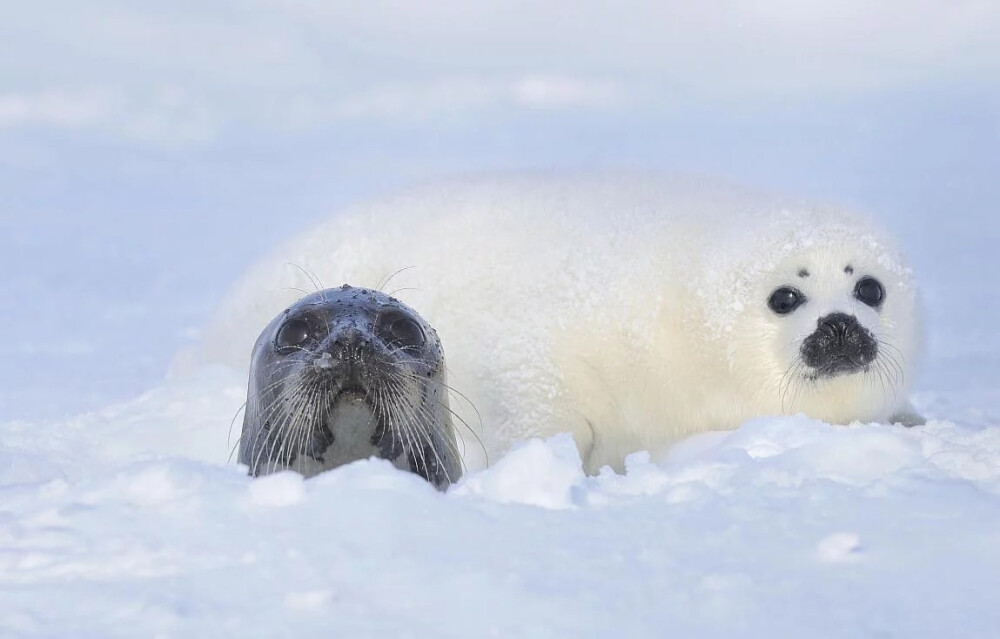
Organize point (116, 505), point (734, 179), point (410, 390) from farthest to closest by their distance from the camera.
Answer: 1. point (734, 179)
2. point (410, 390)
3. point (116, 505)

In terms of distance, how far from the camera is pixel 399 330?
3.48 m

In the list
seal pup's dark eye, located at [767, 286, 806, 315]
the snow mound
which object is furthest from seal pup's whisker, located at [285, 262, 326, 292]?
the snow mound

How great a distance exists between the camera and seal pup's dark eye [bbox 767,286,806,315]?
179 inches

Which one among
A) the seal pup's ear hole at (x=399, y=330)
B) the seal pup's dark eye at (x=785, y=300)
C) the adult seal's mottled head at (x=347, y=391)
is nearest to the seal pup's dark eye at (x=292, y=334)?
the adult seal's mottled head at (x=347, y=391)

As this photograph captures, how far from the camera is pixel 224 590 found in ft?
6.33

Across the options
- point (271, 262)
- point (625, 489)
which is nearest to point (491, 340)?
point (271, 262)

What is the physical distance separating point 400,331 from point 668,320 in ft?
4.97

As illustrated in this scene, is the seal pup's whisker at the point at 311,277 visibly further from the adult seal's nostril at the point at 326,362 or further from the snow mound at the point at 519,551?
the snow mound at the point at 519,551

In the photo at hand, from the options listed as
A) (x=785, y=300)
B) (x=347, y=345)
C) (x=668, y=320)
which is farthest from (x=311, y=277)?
(x=347, y=345)

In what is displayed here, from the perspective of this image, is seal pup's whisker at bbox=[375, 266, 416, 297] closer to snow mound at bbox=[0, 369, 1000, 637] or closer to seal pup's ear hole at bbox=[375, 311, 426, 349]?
seal pup's ear hole at bbox=[375, 311, 426, 349]

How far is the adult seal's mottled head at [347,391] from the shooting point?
10.5ft

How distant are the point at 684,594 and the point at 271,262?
13.0 ft

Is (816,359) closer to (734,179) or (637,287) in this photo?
(637,287)

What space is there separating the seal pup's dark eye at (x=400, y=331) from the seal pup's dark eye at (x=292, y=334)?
0.67 ft
